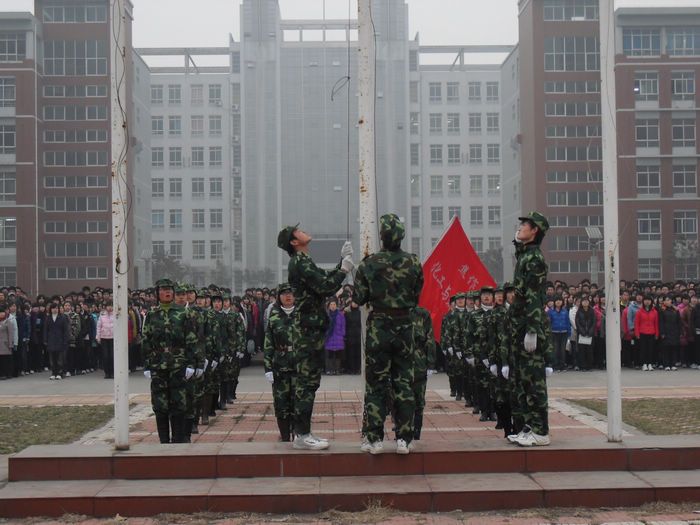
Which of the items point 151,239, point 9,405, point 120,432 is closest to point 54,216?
point 151,239

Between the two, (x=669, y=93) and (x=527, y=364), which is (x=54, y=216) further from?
(x=527, y=364)

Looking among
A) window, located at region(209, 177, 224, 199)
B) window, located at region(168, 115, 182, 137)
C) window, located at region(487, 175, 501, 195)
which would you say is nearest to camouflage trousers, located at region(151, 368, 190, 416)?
window, located at region(487, 175, 501, 195)

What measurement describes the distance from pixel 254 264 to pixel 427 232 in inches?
653

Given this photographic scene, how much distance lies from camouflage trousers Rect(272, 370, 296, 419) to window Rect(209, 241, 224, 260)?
7342 centimetres

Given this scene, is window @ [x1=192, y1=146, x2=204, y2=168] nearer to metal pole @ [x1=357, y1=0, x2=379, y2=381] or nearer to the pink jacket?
the pink jacket

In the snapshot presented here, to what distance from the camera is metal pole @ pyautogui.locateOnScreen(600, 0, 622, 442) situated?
24.8 ft

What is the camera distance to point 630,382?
17.2 meters

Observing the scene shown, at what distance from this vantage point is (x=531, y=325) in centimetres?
772

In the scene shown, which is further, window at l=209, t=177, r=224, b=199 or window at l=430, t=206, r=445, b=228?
window at l=209, t=177, r=224, b=199

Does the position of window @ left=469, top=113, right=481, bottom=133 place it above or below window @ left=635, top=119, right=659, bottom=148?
above

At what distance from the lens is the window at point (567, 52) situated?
213 feet

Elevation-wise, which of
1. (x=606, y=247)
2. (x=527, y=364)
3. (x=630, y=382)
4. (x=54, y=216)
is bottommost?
(x=630, y=382)

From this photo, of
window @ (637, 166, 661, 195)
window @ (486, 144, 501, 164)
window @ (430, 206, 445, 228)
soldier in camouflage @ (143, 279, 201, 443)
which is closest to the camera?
soldier in camouflage @ (143, 279, 201, 443)

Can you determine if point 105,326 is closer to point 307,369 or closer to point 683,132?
point 307,369
